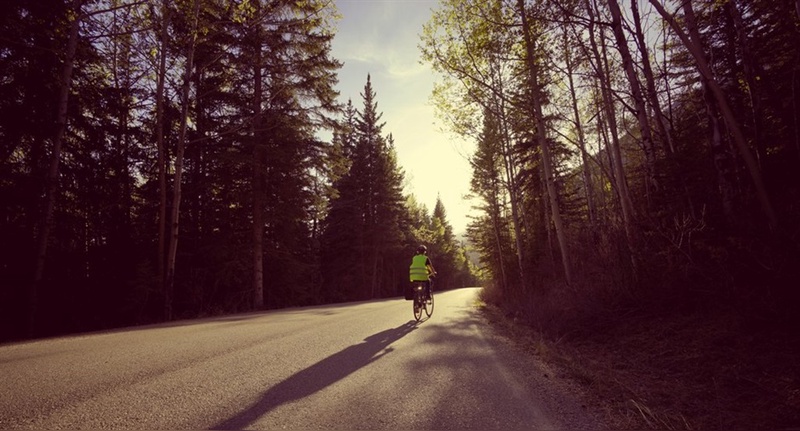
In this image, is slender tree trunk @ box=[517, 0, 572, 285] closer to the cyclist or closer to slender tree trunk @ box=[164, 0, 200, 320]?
the cyclist

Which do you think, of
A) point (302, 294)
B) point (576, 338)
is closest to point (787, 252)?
point (576, 338)

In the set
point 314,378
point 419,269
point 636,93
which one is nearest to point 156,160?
point 419,269

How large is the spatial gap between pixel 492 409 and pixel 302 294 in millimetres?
17717

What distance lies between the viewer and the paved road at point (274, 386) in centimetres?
273

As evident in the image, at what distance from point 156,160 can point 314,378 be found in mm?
16296

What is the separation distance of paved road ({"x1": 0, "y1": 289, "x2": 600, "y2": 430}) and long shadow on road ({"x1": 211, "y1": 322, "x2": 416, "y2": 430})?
14 millimetres

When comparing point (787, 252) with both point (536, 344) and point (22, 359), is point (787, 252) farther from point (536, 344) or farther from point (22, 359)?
point (22, 359)

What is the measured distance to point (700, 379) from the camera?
3529 mm

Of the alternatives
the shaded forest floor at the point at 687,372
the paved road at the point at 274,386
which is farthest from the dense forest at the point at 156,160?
the shaded forest floor at the point at 687,372

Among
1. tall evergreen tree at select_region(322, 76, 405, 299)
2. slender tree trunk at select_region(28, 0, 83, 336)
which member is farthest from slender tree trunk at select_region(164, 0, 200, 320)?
tall evergreen tree at select_region(322, 76, 405, 299)

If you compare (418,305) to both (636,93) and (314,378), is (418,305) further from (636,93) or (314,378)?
(636,93)

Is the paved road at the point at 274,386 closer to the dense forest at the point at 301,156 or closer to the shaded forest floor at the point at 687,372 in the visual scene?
the shaded forest floor at the point at 687,372

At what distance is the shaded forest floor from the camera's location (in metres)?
2.70

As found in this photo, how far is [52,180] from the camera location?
10430 millimetres
